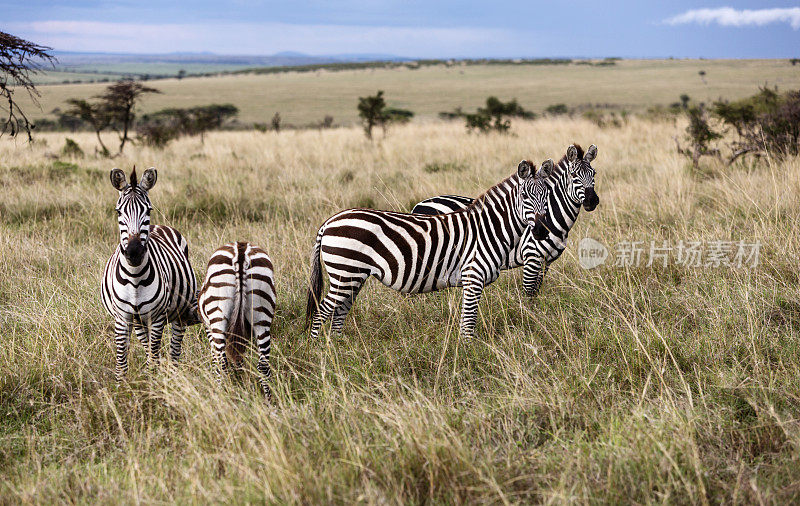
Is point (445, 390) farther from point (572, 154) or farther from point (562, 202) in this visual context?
point (572, 154)

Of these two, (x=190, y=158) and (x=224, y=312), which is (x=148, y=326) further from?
(x=190, y=158)

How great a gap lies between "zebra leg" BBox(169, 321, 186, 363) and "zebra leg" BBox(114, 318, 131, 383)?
30 cm

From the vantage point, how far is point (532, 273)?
4.91 meters

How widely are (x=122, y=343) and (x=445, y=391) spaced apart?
6.90 feet

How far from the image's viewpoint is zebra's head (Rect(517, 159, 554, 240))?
166 inches

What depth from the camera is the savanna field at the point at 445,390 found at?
2.78 m

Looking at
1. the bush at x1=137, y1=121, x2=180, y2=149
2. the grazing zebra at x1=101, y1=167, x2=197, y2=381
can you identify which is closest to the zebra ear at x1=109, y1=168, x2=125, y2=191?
the grazing zebra at x1=101, y1=167, x2=197, y2=381

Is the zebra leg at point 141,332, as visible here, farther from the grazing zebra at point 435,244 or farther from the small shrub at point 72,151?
the small shrub at point 72,151

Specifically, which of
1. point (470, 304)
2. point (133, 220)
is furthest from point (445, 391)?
point (133, 220)

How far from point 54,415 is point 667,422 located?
3534 millimetres

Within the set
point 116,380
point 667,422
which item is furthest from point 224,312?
point 667,422

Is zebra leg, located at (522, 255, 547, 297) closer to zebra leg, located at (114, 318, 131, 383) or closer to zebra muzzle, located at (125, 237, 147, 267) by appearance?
zebra muzzle, located at (125, 237, 147, 267)

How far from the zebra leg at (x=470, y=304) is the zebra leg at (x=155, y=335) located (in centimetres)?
207

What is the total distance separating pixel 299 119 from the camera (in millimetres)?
46312
